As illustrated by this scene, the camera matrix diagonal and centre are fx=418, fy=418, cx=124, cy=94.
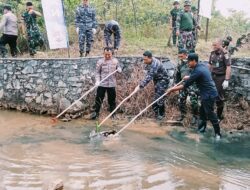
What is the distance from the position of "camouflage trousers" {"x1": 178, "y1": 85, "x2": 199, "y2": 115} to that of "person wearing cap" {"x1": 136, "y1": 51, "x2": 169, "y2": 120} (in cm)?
44

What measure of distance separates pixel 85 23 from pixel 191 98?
12.1 ft

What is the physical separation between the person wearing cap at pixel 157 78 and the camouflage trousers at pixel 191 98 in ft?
1.43

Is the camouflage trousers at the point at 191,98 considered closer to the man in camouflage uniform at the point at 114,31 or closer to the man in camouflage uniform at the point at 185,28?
the man in camouflage uniform at the point at 114,31

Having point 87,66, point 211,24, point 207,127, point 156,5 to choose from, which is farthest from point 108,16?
point 207,127

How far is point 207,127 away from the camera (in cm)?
930

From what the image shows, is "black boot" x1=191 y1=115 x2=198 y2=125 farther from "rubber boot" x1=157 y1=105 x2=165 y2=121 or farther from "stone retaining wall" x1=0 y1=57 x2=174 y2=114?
"stone retaining wall" x1=0 y1=57 x2=174 y2=114

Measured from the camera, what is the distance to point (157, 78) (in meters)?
9.58

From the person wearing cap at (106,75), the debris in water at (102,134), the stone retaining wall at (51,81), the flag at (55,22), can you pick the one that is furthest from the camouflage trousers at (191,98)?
the flag at (55,22)

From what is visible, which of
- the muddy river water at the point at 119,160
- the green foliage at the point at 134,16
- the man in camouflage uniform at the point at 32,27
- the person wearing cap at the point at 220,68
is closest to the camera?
the muddy river water at the point at 119,160

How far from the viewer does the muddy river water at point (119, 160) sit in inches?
235

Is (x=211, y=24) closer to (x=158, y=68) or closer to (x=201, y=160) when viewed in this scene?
(x=158, y=68)

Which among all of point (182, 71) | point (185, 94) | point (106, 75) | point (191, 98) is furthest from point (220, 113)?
point (106, 75)

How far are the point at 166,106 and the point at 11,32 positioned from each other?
464 centimetres

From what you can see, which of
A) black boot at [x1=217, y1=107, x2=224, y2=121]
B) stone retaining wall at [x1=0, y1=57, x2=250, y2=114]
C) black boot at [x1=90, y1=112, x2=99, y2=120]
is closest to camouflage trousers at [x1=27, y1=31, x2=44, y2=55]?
stone retaining wall at [x1=0, y1=57, x2=250, y2=114]
